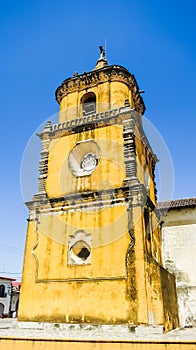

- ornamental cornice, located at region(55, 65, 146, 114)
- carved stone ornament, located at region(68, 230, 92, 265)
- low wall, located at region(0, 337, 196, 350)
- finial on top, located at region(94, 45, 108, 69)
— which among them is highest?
finial on top, located at region(94, 45, 108, 69)

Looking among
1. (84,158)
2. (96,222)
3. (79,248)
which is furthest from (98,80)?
(79,248)

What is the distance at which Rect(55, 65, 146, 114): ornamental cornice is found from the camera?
16.8 metres

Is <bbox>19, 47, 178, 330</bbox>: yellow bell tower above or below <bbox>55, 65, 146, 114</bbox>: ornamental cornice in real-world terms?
below

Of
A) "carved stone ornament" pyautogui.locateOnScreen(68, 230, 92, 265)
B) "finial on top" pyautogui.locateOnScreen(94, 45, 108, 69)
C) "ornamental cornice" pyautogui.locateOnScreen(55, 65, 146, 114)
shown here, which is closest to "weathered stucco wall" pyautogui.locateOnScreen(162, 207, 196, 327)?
"carved stone ornament" pyautogui.locateOnScreen(68, 230, 92, 265)

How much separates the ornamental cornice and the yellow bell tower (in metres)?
0.06

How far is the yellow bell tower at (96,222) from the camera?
11.4m

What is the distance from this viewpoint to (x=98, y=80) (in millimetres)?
16984

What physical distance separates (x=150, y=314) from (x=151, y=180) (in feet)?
27.7

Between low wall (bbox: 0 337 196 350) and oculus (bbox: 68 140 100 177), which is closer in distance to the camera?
low wall (bbox: 0 337 196 350)

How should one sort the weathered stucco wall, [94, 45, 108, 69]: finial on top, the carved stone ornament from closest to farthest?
the carved stone ornament
the weathered stucco wall
[94, 45, 108, 69]: finial on top

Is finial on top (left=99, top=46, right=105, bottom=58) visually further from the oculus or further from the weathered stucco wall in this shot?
the weathered stucco wall

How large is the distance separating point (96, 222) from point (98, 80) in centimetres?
857

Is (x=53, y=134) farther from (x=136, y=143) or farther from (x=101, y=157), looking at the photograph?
(x=136, y=143)

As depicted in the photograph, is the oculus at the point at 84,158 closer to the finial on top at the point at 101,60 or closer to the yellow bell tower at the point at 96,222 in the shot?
the yellow bell tower at the point at 96,222
